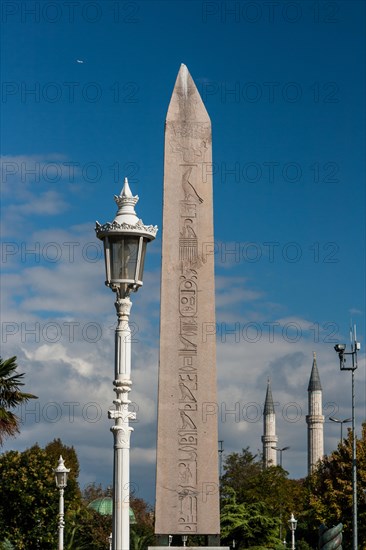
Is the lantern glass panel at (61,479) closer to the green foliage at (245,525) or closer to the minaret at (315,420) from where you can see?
the green foliage at (245,525)

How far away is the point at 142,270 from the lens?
40.4 ft

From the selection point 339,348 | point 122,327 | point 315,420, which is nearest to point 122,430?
point 122,327

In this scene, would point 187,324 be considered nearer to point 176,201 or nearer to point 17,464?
point 176,201

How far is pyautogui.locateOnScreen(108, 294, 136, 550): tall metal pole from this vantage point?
39.6 feet

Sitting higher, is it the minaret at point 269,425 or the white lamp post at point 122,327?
the minaret at point 269,425

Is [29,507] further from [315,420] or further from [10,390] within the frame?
[315,420]

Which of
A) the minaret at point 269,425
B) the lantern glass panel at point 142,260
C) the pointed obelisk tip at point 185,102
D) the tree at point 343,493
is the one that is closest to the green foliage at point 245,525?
the tree at point 343,493

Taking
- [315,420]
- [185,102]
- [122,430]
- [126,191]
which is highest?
[315,420]

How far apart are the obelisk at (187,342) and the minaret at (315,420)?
444 ft

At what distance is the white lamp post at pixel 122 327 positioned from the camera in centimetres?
1209

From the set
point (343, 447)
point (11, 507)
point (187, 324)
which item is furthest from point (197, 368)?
point (343, 447)

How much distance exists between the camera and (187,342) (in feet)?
44.3

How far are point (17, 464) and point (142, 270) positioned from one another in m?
34.1

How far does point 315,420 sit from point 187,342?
13982 centimetres
